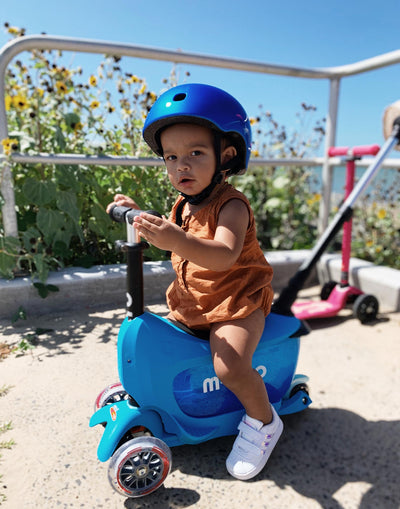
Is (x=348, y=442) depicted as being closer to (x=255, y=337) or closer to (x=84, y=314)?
(x=255, y=337)

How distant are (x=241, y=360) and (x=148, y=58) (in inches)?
82.1

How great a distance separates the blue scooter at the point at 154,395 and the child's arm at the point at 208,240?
0.19 m

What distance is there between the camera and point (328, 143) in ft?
11.0

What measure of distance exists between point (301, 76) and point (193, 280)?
2.31m

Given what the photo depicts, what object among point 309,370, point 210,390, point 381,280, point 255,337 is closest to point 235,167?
point 255,337

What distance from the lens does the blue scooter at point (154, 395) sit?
1.31 m

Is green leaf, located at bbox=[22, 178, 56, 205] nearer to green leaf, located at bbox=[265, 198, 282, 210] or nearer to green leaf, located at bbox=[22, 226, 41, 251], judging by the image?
green leaf, located at bbox=[22, 226, 41, 251]

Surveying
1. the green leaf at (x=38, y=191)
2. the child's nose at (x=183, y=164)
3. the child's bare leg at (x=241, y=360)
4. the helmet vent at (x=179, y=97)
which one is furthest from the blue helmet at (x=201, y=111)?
the green leaf at (x=38, y=191)

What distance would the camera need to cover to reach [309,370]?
2.13 m

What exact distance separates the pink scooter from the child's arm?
1.48 m

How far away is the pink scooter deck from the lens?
2.67 m

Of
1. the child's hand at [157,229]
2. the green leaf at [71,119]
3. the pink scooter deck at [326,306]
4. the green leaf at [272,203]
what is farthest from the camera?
the green leaf at [272,203]

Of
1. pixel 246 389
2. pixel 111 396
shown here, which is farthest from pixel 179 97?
pixel 111 396

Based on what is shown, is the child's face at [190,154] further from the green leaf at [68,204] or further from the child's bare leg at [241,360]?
the green leaf at [68,204]
